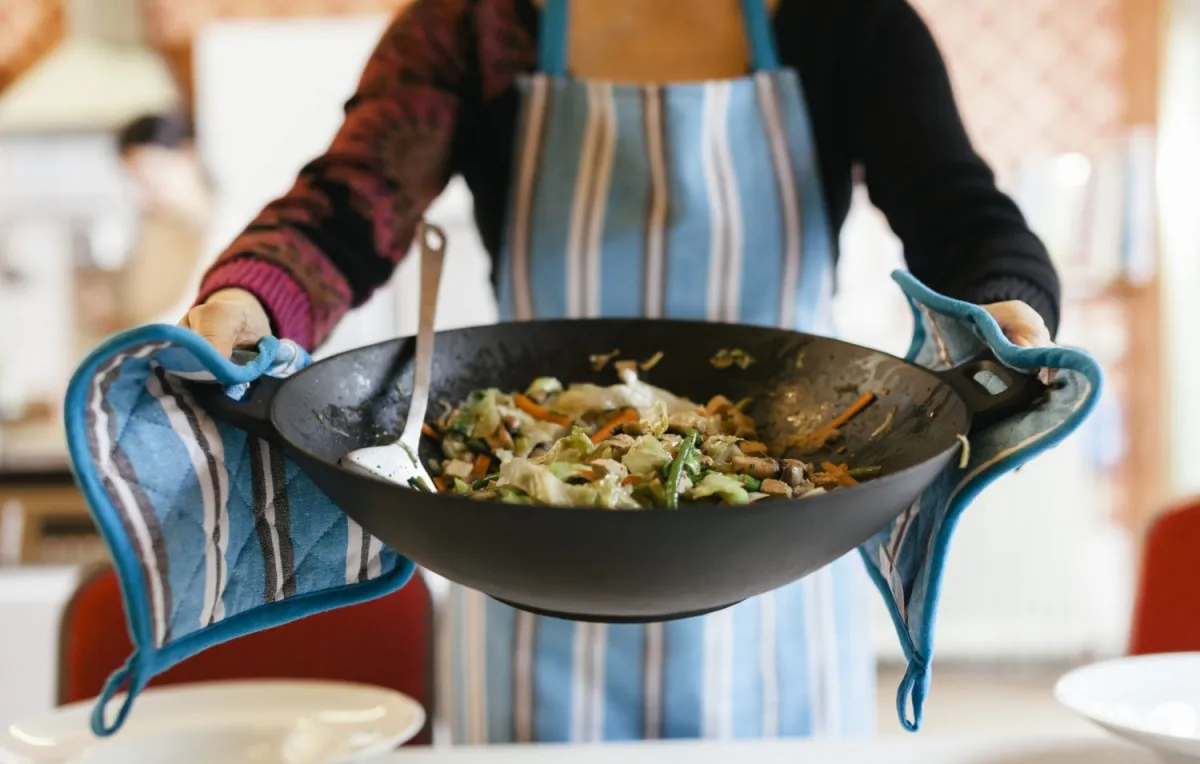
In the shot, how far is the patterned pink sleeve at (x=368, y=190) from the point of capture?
83cm

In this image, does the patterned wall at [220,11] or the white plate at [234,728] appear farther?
the patterned wall at [220,11]

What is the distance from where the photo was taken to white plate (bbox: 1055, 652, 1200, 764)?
2.37 ft

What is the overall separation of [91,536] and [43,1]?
1.92 metres

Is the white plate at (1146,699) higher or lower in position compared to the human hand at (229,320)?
lower

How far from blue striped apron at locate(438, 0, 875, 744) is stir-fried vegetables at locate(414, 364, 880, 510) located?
1.12ft

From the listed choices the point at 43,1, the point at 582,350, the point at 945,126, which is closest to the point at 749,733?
the point at 582,350

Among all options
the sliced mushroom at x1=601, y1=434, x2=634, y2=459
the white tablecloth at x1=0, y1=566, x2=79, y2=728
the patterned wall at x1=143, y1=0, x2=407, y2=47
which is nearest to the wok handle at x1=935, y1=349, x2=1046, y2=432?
the sliced mushroom at x1=601, y1=434, x2=634, y2=459

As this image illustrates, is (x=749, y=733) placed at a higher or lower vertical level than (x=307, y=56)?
lower

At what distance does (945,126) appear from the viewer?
1019mm

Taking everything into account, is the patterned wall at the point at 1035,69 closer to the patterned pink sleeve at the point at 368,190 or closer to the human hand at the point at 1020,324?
the patterned pink sleeve at the point at 368,190

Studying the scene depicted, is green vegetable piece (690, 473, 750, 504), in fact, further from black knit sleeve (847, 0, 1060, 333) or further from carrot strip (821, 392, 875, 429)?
black knit sleeve (847, 0, 1060, 333)

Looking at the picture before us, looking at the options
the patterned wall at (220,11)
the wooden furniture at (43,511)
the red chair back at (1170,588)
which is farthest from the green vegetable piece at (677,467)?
the patterned wall at (220,11)

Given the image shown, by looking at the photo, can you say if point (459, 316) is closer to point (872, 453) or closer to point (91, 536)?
point (91, 536)

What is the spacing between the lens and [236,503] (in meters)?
0.64
